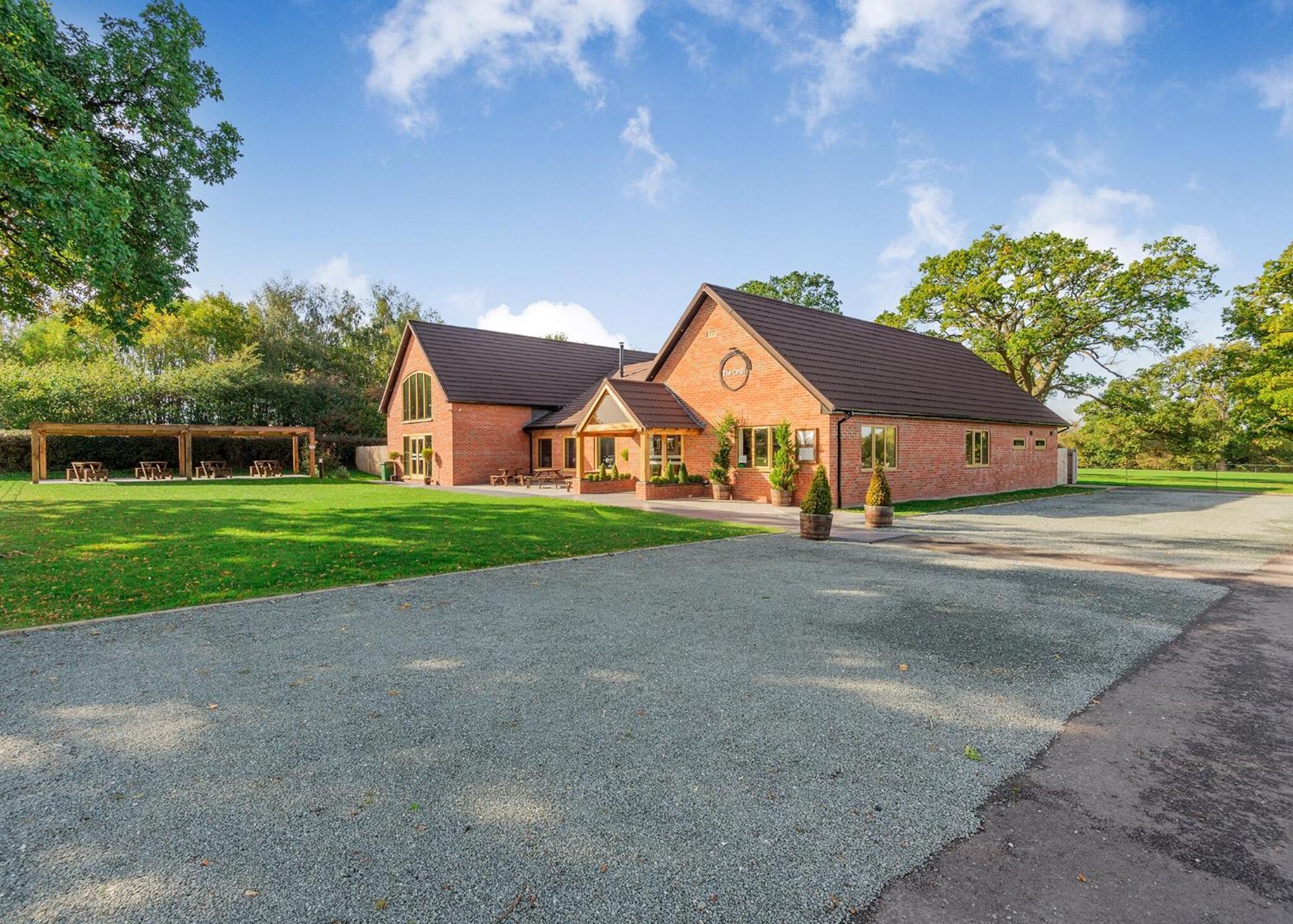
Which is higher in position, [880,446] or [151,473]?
[880,446]

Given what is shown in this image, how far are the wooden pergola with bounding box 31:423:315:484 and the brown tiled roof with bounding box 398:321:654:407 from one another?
8342 millimetres

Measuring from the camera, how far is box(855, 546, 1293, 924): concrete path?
8.16ft

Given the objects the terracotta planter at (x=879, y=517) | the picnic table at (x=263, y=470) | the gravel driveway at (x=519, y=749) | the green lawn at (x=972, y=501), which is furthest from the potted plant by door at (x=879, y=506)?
the picnic table at (x=263, y=470)

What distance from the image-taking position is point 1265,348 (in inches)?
1152

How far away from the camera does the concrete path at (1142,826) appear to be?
8.16 feet

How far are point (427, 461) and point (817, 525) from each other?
22038 millimetres

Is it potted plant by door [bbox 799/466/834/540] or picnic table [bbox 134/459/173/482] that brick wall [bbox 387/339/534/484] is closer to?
picnic table [bbox 134/459/173/482]

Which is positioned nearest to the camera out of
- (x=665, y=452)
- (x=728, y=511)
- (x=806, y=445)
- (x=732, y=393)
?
(x=728, y=511)

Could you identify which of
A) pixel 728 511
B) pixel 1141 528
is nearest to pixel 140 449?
pixel 728 511

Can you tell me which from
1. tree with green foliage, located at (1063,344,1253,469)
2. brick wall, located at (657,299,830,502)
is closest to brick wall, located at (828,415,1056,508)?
brick wall, located at (657,299,830,502)

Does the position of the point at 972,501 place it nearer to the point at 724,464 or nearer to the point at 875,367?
the point at 875,367

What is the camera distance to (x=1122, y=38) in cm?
1242

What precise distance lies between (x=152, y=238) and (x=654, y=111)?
36.1 feet

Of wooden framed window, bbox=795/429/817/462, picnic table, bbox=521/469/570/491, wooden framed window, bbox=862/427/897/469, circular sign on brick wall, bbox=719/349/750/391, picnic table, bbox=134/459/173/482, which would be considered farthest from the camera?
picnic table, bbox=134/459/173/482
